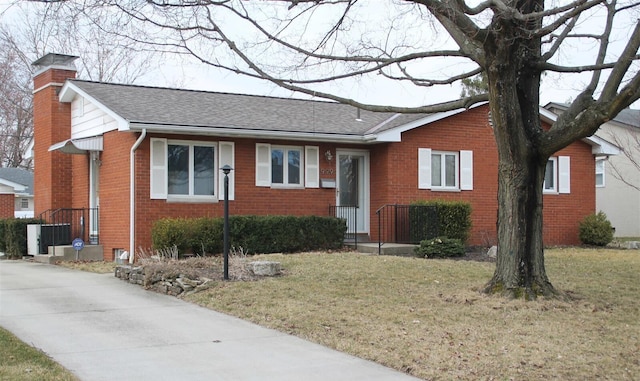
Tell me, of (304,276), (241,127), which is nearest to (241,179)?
(241,127)

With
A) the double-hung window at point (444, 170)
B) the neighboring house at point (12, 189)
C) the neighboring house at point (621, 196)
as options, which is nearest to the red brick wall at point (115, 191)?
the double-hung window at point (444, 170)

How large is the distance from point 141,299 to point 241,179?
697 centimetres

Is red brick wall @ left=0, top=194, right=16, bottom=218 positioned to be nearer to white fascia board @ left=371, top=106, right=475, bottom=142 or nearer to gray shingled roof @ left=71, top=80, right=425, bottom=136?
gray shingled roof @ left=71, top=80, right=425, bottom=136

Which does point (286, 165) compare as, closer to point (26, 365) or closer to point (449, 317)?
point (449, 317)

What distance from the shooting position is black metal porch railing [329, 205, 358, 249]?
19.3m

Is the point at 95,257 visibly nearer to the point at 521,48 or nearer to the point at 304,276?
the point at 304,276

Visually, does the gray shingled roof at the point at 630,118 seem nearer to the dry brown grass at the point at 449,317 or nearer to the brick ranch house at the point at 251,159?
the brick ranch house at the point at 251,159

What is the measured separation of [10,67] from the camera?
37719mm

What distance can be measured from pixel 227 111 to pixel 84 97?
12.4 ft

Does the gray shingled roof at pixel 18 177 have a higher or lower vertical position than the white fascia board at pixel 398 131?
lower

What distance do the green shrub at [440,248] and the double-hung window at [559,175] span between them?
250 inches

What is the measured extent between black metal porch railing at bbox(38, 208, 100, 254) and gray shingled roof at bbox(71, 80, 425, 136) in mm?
3306

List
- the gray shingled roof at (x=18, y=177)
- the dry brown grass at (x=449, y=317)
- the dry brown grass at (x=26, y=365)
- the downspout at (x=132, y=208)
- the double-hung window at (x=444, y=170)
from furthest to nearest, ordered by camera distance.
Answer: the gray shingled roof at (x=18, y=177) → the double-hung window at (x=444, y=170) → the downspout at (x=132, y=208) → the dry brown grass at (x=449, y=317) → the dry brown grass at (x=26, y=365)

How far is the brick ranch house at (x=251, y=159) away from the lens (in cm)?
1700
